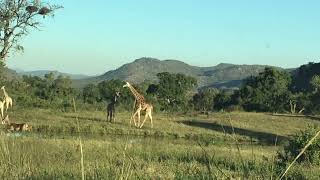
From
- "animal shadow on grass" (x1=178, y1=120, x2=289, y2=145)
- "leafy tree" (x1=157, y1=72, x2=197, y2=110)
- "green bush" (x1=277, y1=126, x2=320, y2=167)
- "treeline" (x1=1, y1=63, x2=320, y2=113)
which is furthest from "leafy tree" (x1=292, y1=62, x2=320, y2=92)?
"green bush" (x1=277, y1=126, x2=320, y2=167)

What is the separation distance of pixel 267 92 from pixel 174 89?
591 inches

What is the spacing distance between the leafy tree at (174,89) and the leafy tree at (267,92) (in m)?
9.91

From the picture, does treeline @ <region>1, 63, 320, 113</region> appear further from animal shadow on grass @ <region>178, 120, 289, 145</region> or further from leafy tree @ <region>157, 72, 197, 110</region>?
animal shadow on grass @ <region>178, 120, 289, 145</region>

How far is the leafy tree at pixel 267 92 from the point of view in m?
73.2

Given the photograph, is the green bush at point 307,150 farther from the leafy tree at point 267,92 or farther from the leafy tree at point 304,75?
the leafy tree at point 304,75

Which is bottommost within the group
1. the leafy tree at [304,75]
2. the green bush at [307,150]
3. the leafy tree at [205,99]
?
the green bush at [307,150]

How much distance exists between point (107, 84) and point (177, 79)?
45.8 feet

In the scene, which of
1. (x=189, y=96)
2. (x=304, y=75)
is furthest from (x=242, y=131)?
(x=304, y=75)

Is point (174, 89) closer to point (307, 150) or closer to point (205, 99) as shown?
point (205, 99)

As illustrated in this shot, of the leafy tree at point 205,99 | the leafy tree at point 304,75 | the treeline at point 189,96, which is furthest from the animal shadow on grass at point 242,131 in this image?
the leafy tree at point 304,75

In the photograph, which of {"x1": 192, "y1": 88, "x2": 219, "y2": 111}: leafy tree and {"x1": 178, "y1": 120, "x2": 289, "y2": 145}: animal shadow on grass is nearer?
{"x1": 178, "y1": 120, "x2": 289, "y2": 145}: animal shadow on grass

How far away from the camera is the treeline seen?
6838cm

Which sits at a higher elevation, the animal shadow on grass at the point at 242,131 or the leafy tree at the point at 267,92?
the leafy tree at the point at 267,92

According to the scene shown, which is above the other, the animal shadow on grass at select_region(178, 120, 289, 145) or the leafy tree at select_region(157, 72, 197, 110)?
the leafy tree at select_region(157, 72, 197, 110)
